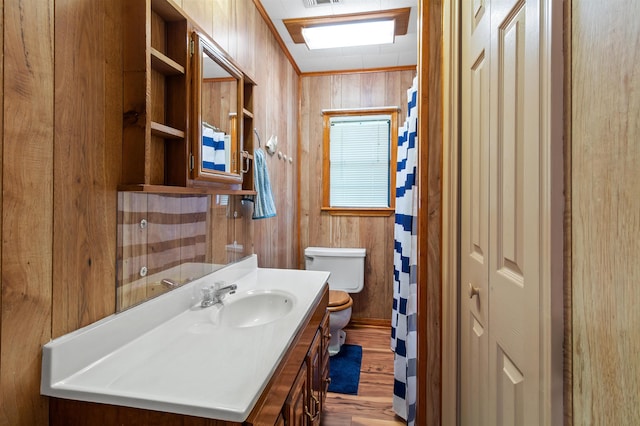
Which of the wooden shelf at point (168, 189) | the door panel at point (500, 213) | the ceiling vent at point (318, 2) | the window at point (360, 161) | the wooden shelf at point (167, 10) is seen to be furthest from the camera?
the window at point (360, 161)

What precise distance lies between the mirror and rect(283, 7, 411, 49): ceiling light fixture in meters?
1.01

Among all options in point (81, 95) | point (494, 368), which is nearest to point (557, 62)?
point (494, 368)

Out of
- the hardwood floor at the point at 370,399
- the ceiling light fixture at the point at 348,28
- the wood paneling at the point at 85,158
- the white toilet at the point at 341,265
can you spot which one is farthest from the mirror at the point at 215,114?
the white toilet at the point at 341,265

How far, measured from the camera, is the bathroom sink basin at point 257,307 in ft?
4.36

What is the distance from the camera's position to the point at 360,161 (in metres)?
3.03

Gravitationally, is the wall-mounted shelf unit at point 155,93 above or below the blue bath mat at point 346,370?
above

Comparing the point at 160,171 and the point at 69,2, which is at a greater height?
the point at 69,2

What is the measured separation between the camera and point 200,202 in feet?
4.47

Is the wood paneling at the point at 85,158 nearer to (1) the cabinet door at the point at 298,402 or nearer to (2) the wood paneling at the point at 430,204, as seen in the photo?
(1) the cabinet door at the point at 298,402

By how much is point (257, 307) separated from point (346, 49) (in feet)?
6.99

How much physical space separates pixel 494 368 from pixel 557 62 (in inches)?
28.5

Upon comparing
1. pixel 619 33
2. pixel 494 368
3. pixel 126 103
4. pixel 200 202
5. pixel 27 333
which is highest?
pixel 126 103

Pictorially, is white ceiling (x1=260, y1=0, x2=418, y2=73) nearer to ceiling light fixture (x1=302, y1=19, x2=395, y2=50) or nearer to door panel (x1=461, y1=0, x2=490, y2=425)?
ceiling light fixture (x1=302, y1=19, x2=395, y2=50)

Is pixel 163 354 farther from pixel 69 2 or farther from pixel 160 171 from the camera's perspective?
pixel 69 2
